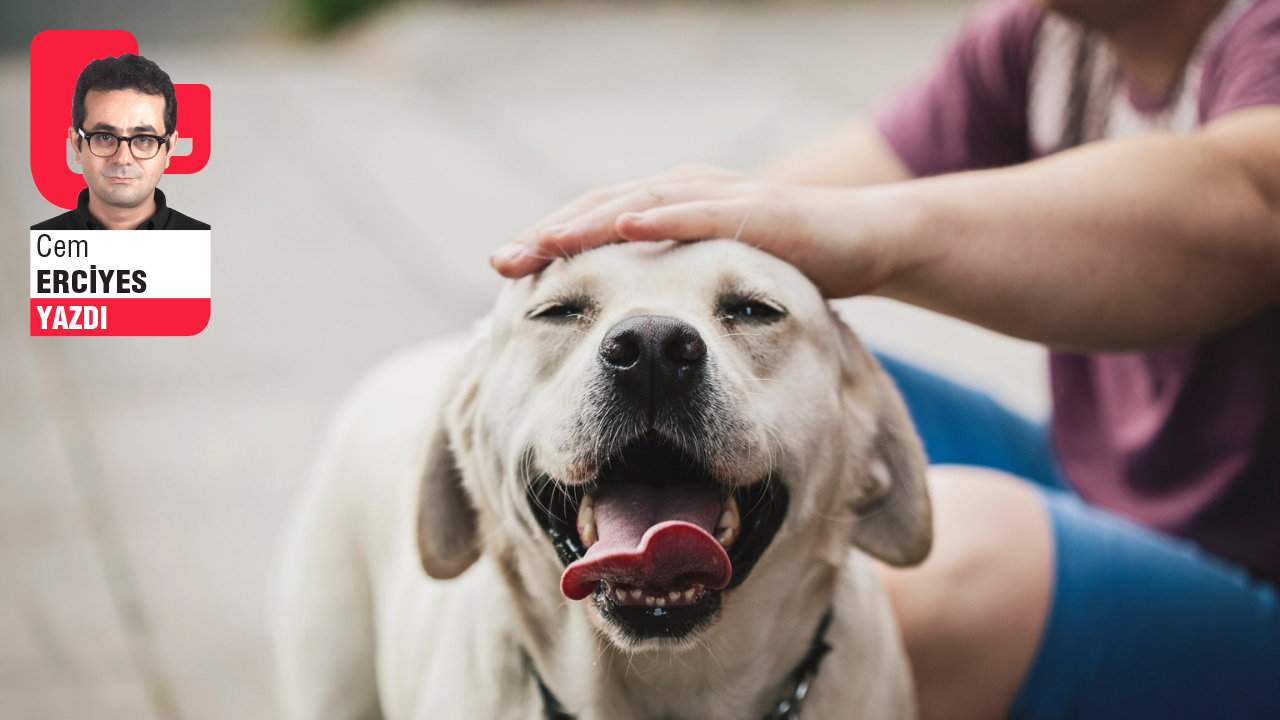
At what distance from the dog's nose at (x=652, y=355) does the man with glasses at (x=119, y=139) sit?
1.04 metres

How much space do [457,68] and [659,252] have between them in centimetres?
768

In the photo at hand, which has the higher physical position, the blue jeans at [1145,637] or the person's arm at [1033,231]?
the person's arm at [1033,231]

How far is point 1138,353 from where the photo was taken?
2.46m

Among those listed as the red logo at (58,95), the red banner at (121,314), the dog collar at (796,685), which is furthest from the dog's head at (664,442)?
the red logo at (58,95)

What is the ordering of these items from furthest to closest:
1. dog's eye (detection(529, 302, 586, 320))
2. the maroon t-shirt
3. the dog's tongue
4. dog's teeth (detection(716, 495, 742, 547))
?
the maroon t-shirt
dog's eye (detection(529, 302, 586, 320))
dog's teeth (detection(716, 495, 742, 547))
the dog's tongue

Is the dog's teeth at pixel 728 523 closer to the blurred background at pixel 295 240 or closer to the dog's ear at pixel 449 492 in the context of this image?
the dog's ear at pixel 449 492

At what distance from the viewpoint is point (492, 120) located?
7.77 m

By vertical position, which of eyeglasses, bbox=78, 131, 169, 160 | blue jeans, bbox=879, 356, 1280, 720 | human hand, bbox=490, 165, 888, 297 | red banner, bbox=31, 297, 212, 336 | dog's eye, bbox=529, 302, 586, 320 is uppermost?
human hand, bbox=490, 165, 888, 297

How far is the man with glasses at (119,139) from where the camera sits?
6.30 feet

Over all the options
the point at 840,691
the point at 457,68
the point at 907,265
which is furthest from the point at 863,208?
the point at 457,68

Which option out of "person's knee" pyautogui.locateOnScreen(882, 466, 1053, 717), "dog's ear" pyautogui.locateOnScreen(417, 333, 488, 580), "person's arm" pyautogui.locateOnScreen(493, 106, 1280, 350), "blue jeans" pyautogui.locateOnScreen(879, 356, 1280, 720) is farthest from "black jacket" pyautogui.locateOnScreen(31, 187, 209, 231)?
"blue jeans" pyautogui.locateOnScreen(879, 356, 1280, 720)

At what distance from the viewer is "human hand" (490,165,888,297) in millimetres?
1652

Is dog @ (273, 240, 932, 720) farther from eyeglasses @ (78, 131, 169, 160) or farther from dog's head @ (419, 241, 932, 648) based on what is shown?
eyeglasses @ (78, 131, 169, 160)

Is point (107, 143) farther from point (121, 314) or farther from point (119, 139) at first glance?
point (121, 314)
